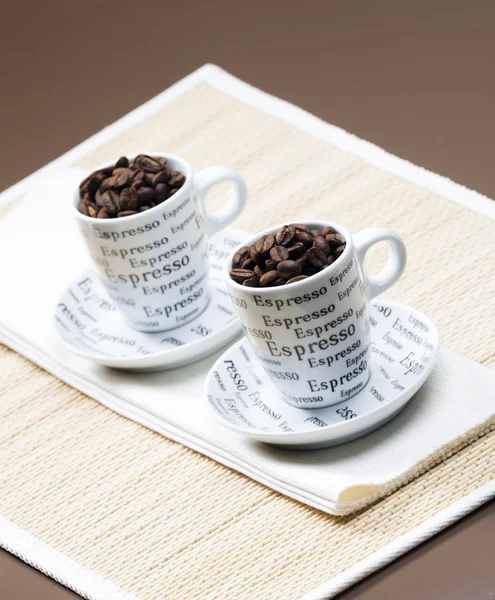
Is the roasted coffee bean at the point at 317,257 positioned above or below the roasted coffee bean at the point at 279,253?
below

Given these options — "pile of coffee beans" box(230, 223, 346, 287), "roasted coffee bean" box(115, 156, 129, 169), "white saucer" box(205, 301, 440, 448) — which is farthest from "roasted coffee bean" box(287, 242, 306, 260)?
"roasted coffee bean" box(115, 156, 129, 169)

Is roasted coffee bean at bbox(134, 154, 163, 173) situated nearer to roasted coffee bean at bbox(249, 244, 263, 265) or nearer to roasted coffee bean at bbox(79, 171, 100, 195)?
roasted coffee bean at bbox(79, 171, 100, 195)

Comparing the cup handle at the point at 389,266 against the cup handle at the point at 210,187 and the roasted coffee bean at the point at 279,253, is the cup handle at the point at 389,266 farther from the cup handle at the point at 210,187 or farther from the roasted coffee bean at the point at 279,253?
the cup handle at the point at 210,187

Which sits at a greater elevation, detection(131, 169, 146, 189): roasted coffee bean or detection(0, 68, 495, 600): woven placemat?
detection(131, 169, 146, 189): roasted coffee bean

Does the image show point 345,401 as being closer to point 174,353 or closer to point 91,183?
point 174,353

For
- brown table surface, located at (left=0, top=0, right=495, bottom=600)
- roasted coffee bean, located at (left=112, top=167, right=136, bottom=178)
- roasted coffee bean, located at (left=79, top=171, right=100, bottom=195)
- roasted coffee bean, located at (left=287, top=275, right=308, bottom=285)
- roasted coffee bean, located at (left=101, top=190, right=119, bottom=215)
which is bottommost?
brown table surface, located at (left=0, top=0, right=495, bottom=600)

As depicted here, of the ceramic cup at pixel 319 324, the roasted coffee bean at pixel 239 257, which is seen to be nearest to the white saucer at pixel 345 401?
the ceramic cup at pixel 319 324

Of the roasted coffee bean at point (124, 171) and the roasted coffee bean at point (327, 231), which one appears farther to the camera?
the roasted coffee bean at point (124, 171)

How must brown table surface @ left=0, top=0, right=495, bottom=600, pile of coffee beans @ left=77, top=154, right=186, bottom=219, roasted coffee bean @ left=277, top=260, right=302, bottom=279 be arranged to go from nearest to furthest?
1. roasted coffee bean @ left=277, top=260, right=302, bottom=279
2. pile of coffee beans @ left=77, top=154, right=186, bottom=219
3. brown table surface @ left=0, top=0, right=495, bottom=600
